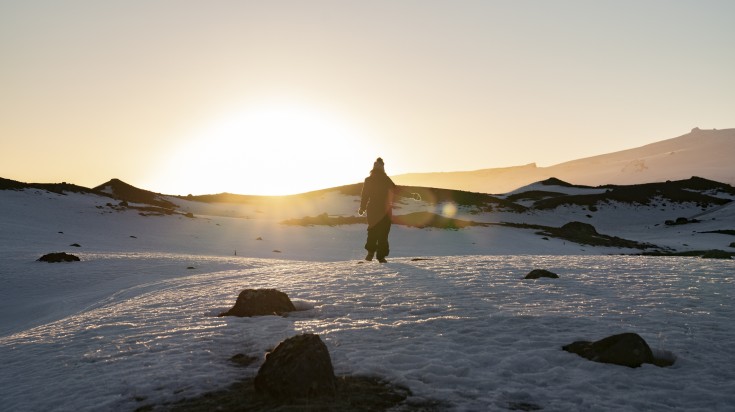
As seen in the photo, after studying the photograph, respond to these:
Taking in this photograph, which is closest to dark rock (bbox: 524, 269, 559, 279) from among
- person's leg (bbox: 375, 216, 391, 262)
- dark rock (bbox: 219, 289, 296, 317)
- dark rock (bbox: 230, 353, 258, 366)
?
dark rock (bbox: 219, 289, 296, 317)

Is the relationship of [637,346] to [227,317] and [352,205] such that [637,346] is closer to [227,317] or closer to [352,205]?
[227,317]

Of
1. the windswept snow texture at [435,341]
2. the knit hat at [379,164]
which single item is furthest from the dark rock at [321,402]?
the knit hat at [379,164]

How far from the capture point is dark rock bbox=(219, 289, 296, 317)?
25.9ft

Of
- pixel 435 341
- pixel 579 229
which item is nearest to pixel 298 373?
pixel 435 341

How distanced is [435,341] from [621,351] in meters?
2.04

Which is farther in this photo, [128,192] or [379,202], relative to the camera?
[128,192]

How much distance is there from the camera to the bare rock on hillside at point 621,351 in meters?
5.03

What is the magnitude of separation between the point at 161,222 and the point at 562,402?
4043cm

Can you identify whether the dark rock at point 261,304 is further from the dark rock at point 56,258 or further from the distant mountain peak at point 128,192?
the distant mountain peak at point 128,192

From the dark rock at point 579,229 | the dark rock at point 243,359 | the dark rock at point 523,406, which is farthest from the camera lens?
the dark rock at point 579,229

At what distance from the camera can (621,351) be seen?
200 inches

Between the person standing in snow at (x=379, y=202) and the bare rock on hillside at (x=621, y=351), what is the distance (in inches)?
446

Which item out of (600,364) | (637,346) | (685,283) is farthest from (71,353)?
(685,283)

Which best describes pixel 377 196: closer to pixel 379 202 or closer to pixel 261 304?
pixel 379 202
